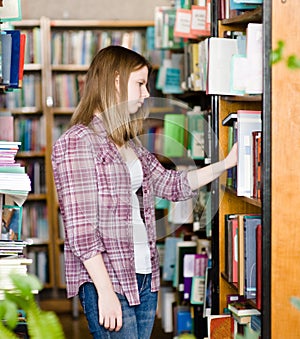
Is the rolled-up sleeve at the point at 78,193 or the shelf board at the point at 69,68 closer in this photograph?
the rolled-up sleeve at the point at 78,193

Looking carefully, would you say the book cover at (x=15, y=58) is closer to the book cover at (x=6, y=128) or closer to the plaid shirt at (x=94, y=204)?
the book cover at (x=6, y=128)

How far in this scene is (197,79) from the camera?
379 cm

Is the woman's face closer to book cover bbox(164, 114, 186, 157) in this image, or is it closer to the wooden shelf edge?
book cover bbox(164, 114, 186, 157)

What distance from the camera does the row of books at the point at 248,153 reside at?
2.26 metres

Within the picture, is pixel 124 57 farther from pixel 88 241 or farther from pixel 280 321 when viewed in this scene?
pixel 280 321

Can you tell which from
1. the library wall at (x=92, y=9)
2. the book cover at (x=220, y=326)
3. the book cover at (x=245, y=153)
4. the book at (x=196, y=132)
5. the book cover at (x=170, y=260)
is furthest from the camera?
the library wall at (x=92, y=9)

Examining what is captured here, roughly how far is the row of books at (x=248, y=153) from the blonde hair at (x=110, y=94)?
1.19 feet

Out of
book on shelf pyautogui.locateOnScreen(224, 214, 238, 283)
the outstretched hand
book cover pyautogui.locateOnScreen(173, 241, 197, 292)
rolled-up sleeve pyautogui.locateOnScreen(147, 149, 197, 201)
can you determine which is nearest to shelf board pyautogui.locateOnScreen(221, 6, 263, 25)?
the outstretched hand

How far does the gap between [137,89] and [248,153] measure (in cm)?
39

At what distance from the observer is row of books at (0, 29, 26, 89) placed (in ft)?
9.23

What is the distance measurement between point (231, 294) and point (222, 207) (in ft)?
1.07

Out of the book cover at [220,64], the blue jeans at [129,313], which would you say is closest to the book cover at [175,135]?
the book cover at [220,64]

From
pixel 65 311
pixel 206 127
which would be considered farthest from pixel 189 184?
pixel 65 311

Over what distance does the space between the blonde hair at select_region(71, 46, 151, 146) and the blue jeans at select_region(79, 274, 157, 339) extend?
0.43 m
